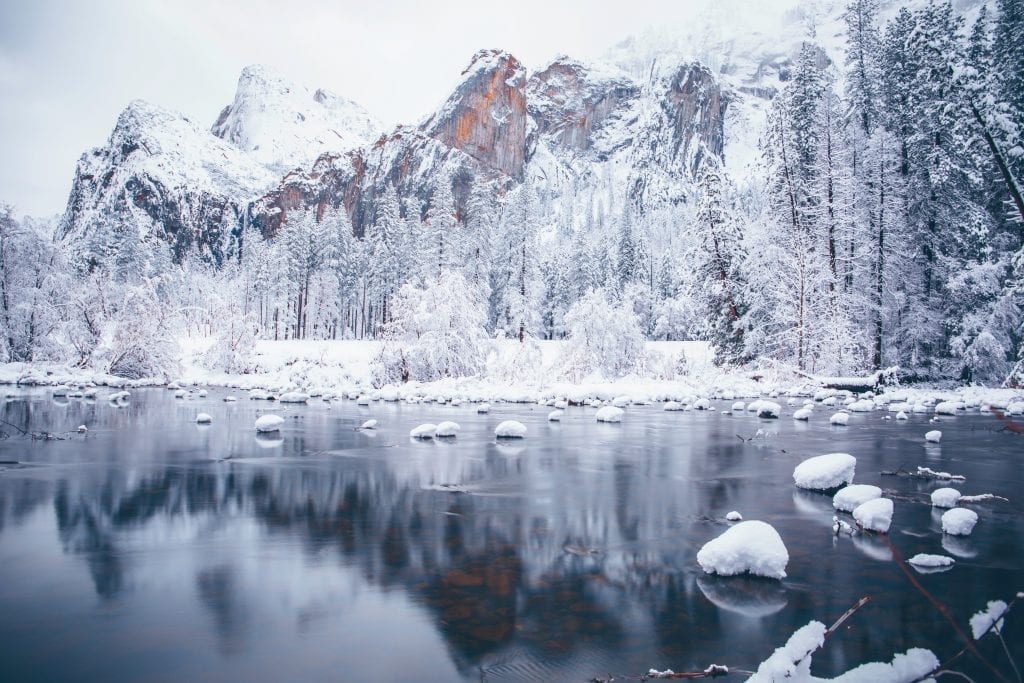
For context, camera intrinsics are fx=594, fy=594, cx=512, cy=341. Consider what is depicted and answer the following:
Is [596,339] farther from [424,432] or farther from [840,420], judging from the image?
[424,432]

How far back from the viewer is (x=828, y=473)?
7941 millimetres

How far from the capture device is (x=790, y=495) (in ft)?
25.7

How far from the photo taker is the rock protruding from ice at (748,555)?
15.9 feet

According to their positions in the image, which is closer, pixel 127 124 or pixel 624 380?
pixel 624 380

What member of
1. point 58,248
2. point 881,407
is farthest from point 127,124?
point 881,407

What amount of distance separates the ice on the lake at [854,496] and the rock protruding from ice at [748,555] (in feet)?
8.10

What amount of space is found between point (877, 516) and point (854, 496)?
0.90m

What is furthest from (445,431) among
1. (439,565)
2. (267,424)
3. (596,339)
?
(596,339)

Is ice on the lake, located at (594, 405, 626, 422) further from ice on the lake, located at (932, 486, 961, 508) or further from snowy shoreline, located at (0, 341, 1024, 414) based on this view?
ice on the lake, located at (932, 486, 961, 508)

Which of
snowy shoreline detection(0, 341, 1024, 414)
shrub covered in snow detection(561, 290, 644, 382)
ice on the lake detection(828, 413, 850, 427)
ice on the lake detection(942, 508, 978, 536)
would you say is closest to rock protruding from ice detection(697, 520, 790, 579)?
ice on the lake detection(942, 508, 978, 536)

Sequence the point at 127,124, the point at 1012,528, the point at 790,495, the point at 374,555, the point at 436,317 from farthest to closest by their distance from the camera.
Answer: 1. the point at 127,124
2. the point at 436,317
3. the point at 790,495
4. the point at 1012,528
5. the point at 374,555

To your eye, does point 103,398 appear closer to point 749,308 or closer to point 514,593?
point 514,593

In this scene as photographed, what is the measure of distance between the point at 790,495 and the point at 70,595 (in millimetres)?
7772

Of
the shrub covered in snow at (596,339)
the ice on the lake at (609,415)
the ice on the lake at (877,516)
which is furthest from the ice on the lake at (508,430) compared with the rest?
the shrub covered in snow at (596,339)
